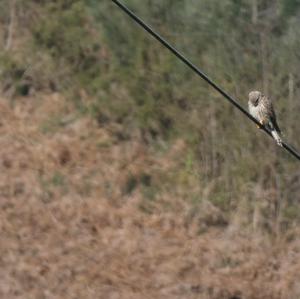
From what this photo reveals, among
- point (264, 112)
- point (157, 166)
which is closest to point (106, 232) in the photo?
point (157, 166)

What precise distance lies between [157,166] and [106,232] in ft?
4.70

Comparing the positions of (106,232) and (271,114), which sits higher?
(271,114)

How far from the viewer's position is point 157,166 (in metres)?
12.9

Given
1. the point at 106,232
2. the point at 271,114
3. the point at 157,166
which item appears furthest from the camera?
the point at 157,166

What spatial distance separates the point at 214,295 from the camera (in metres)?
10.8

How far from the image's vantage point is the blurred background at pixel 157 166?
436 inches

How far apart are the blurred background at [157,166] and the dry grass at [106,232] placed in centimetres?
2

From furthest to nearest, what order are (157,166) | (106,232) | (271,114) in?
(157,166) → (106,232) → (271,114)

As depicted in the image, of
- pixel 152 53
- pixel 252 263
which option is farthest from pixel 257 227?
pixel 152 53

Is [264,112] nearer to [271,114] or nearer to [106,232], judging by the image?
[271,114]

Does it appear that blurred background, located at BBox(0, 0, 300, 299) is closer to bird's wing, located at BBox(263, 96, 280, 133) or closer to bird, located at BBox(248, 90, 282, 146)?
bird, located at BBox(248, 90, 282, 146)

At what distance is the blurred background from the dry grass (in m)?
0.02

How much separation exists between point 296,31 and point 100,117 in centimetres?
334

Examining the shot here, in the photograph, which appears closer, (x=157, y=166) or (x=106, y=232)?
(x=106, y=232)
